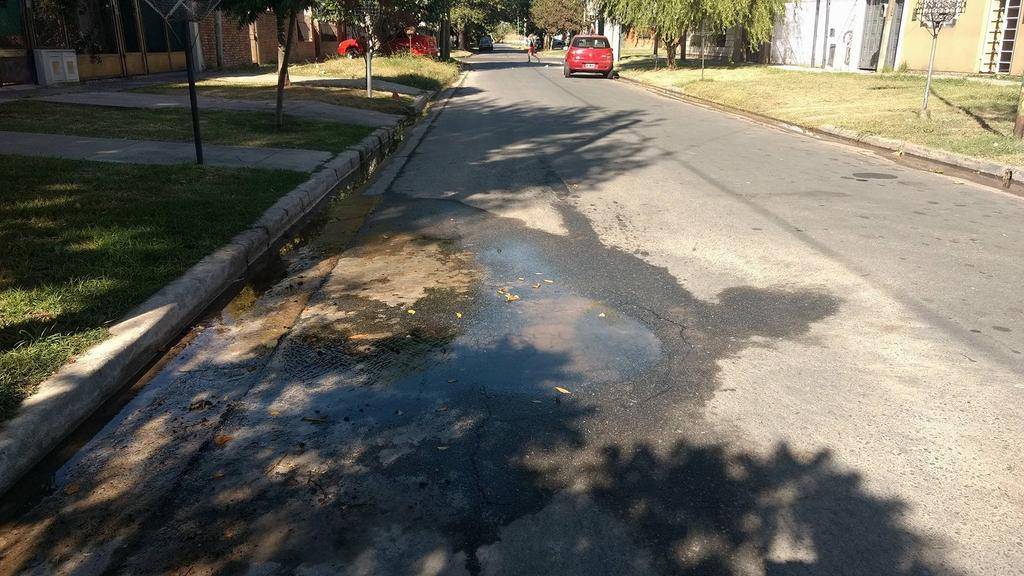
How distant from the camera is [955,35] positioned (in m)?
23.9

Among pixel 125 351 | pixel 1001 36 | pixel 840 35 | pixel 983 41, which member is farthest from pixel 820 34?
pixel 125 351

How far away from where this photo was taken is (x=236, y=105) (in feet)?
50.9

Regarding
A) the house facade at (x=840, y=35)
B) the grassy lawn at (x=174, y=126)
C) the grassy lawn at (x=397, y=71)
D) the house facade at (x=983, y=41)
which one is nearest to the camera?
the grassy lawn at (x=174, y=126)

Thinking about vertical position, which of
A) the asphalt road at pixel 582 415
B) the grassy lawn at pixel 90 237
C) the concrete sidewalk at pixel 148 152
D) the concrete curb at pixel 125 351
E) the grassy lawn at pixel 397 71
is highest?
the grassy lawn at pixel 397 71

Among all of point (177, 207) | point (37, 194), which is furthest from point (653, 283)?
point (37, 194)

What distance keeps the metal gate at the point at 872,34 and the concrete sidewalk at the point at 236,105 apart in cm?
2133

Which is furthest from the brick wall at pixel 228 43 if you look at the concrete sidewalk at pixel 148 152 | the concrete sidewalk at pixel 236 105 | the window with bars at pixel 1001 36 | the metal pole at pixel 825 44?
the window with bars at pixel 1001 36

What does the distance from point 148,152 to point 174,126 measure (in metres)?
2.58

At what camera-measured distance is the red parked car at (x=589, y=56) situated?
32.0 meters

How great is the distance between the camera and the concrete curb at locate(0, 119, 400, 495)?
3252 mm

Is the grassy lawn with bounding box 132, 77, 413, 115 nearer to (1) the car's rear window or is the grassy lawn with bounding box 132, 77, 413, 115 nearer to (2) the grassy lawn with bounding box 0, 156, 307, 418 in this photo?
(2) the grassy lawn with bounding box 0, 156, 307, 418

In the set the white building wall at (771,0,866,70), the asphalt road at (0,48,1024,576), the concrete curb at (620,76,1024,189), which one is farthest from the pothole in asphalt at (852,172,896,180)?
the white building wall at (771,0,866,70)

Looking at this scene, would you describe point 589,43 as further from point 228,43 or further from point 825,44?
point 228,43

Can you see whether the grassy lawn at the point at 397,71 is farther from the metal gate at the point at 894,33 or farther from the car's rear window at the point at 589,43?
the metal gate at the point at 894,33
